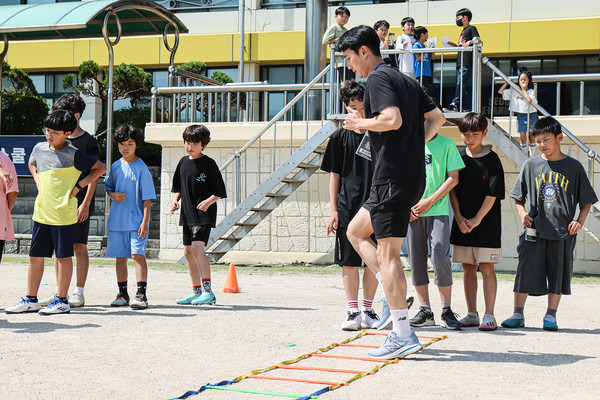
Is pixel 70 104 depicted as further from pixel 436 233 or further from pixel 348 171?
pixel 436 233

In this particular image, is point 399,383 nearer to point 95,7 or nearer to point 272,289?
point 272,289

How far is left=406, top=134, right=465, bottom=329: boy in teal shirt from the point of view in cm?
612

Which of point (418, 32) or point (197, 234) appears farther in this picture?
point (418, 32)

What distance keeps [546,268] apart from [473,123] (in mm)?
1257

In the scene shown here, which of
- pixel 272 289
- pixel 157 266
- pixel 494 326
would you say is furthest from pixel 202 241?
pixel 157 266

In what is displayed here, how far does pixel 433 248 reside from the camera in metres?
6.20

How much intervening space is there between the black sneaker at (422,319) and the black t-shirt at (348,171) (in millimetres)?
860

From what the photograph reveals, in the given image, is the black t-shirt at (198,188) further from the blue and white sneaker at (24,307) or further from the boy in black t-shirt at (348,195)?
the boy in black t-shirt at (348,195)

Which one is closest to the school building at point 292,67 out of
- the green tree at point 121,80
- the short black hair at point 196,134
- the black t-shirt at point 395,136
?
the green tree at point 121,80

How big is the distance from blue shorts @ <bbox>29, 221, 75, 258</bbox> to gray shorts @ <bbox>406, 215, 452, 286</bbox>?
271 cm

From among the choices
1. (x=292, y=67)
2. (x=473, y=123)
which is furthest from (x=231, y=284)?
(x=292, y=67)

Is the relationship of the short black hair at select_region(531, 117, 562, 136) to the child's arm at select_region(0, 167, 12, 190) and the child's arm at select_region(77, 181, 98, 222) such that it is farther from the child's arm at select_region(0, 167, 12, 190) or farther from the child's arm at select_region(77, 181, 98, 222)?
the child's arm at select_region(0, 167, 12, 190)

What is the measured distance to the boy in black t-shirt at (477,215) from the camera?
6.22 m

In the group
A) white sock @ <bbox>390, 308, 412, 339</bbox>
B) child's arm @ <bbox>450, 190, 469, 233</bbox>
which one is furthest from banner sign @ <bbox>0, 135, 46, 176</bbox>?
white sock @ <bbox>390, 308, 412, 339</bbox>
